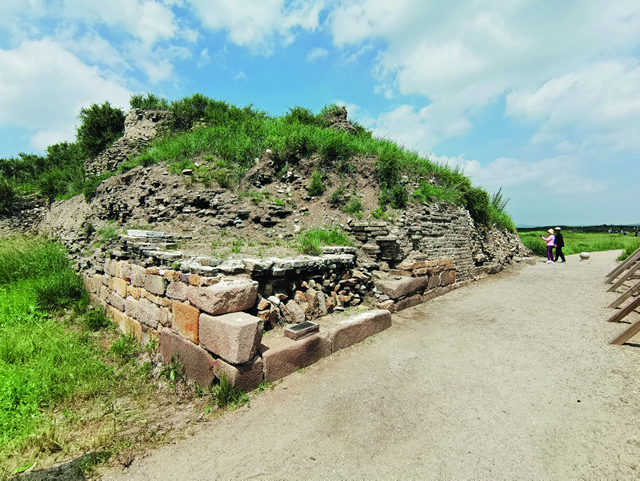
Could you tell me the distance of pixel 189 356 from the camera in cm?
405

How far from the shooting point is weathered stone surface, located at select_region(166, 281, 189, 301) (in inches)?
169

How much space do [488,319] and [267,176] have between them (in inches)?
288

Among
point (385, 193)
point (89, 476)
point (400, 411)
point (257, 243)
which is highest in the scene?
point (385, 193)

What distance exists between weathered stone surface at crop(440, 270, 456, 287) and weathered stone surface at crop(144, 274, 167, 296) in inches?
273

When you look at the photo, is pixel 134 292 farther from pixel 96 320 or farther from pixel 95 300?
pixel 95 300

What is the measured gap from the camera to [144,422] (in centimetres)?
337

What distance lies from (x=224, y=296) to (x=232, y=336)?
0.57 metres

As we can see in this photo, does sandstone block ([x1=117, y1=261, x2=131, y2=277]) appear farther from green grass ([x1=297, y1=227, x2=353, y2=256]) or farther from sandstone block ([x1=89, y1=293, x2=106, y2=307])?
green grass ([x1=297, y1=227, x2=353, y2=256])

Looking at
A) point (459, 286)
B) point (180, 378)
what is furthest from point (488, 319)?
point (180, 378)

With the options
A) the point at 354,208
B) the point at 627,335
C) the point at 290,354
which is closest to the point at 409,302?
the point at 354,208

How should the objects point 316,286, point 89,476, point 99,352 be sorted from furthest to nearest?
point 316,286
point 99,352
point 89,476

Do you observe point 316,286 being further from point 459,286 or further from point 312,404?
point 459,286

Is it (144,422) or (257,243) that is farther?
(257,243)

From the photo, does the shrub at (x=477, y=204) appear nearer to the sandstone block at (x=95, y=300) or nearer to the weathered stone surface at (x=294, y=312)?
the weathered stone surface at (x=294, y=312)
